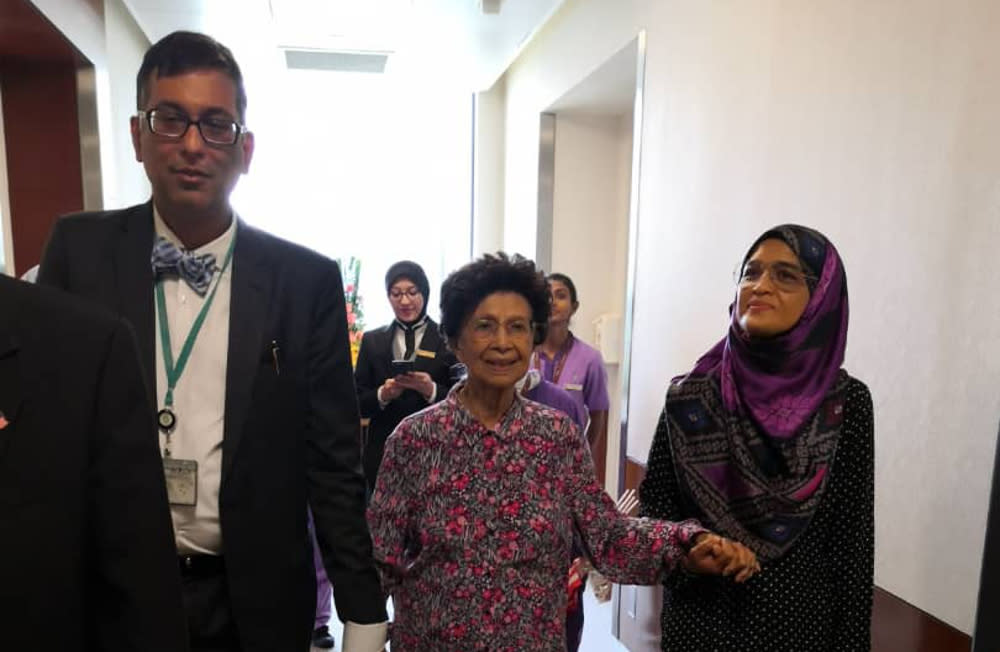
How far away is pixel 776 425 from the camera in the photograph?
1.29m

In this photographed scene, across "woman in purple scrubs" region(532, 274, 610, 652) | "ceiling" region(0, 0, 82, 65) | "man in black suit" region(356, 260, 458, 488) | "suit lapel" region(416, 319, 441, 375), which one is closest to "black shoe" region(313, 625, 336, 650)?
"man in black suit" region(356, 260, 458, 488)

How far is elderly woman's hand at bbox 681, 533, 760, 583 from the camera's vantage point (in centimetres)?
123

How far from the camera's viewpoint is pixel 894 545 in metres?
1.52

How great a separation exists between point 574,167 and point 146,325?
12.0ft

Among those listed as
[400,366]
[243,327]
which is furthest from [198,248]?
[400,366]

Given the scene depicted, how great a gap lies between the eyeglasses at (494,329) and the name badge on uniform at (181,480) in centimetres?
60

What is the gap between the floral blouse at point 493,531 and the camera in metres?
1.25

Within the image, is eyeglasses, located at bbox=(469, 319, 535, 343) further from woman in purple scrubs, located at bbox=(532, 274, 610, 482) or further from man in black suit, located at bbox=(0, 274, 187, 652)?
woman in purple scrubs, located at bbox=(532, 274, 610, 482)

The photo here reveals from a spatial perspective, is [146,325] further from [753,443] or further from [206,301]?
[753,443]

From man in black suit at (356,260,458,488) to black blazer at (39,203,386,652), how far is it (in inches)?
58.3

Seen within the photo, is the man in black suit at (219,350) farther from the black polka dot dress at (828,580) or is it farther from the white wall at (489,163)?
the white wall at (489,163)

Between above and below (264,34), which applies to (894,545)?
below

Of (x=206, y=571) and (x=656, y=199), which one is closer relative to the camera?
(x=206, y=571)

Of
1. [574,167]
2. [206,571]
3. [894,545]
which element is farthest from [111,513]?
[574,167]
